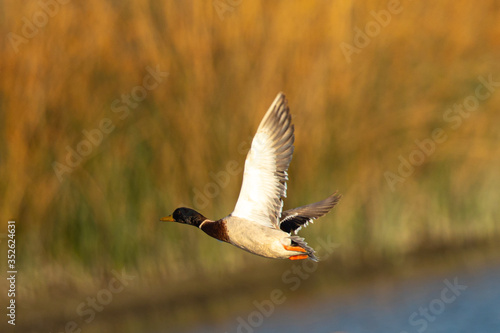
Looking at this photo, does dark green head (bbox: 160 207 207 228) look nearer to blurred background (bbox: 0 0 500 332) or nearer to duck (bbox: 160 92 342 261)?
duck (bbox: 160 92 342 261)

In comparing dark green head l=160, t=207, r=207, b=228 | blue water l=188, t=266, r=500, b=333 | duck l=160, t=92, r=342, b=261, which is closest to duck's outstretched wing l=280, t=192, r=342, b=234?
dark green head l=160, t=207, r=207, b=228

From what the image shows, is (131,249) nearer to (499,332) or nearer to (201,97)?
(201,97)

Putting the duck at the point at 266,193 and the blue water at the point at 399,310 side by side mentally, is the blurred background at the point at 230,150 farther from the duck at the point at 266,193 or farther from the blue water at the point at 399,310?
the duck at the point at 266,193

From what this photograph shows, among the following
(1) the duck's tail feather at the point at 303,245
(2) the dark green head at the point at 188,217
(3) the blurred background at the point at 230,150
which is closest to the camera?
(1) the duck's tail feather at the point at 303,245

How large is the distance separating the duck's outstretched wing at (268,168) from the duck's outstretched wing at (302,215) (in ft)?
2.32

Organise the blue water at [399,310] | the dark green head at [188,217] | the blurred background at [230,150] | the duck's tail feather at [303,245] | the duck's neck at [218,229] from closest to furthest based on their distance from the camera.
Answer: the duck's tail feather at [303,245] → the duck's neck at [218,229] → the dark green head at [188,217] → the blurred background at [230,150] → the blue water at [399,310]

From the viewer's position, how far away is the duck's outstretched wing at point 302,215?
7504 millimetres

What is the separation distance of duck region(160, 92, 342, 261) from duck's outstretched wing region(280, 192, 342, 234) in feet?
2.37

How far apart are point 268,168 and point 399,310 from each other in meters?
3.96

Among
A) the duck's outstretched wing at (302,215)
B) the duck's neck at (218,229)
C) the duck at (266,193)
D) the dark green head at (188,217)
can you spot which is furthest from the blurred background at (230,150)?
the duck at (266,193)

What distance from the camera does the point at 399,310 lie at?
10164 mm

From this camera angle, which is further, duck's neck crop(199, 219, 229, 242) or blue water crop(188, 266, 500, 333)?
blue water crop(188, 266, 500, 333)

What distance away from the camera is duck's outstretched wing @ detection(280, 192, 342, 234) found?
24.6 ft

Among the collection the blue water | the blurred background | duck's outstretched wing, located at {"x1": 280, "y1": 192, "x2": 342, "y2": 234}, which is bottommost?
the blue water
